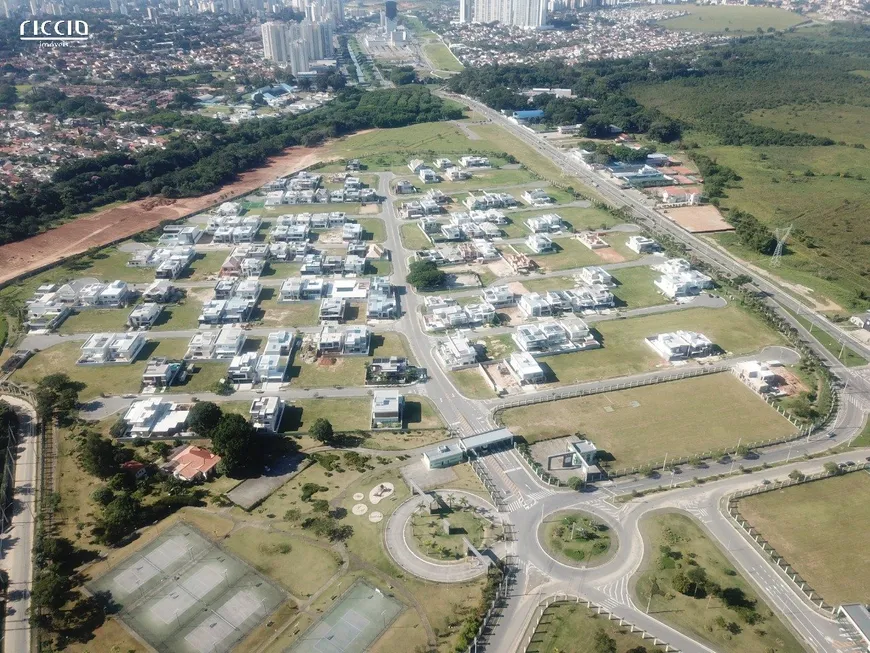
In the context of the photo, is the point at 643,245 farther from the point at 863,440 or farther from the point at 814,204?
the point at 863,440

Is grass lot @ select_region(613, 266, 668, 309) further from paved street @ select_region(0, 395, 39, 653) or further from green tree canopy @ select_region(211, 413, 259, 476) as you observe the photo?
paved street @ select_region(0, 395, 39, 653)

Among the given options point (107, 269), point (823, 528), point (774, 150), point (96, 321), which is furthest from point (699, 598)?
point (774, 150)

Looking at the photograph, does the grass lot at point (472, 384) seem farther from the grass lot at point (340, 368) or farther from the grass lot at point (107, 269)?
the grass lot at point (107, 269)

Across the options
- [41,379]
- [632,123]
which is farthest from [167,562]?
[632,123]

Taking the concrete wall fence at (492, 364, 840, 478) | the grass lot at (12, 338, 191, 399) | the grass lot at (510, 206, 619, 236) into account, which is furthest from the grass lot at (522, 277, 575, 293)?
the grass lot at (12, 338, 191, 399)

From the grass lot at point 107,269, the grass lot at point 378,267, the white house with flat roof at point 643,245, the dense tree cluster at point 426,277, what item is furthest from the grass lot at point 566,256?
the grass lot at point 107,269

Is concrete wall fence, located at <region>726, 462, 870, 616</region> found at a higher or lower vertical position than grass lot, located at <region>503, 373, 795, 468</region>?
lower
